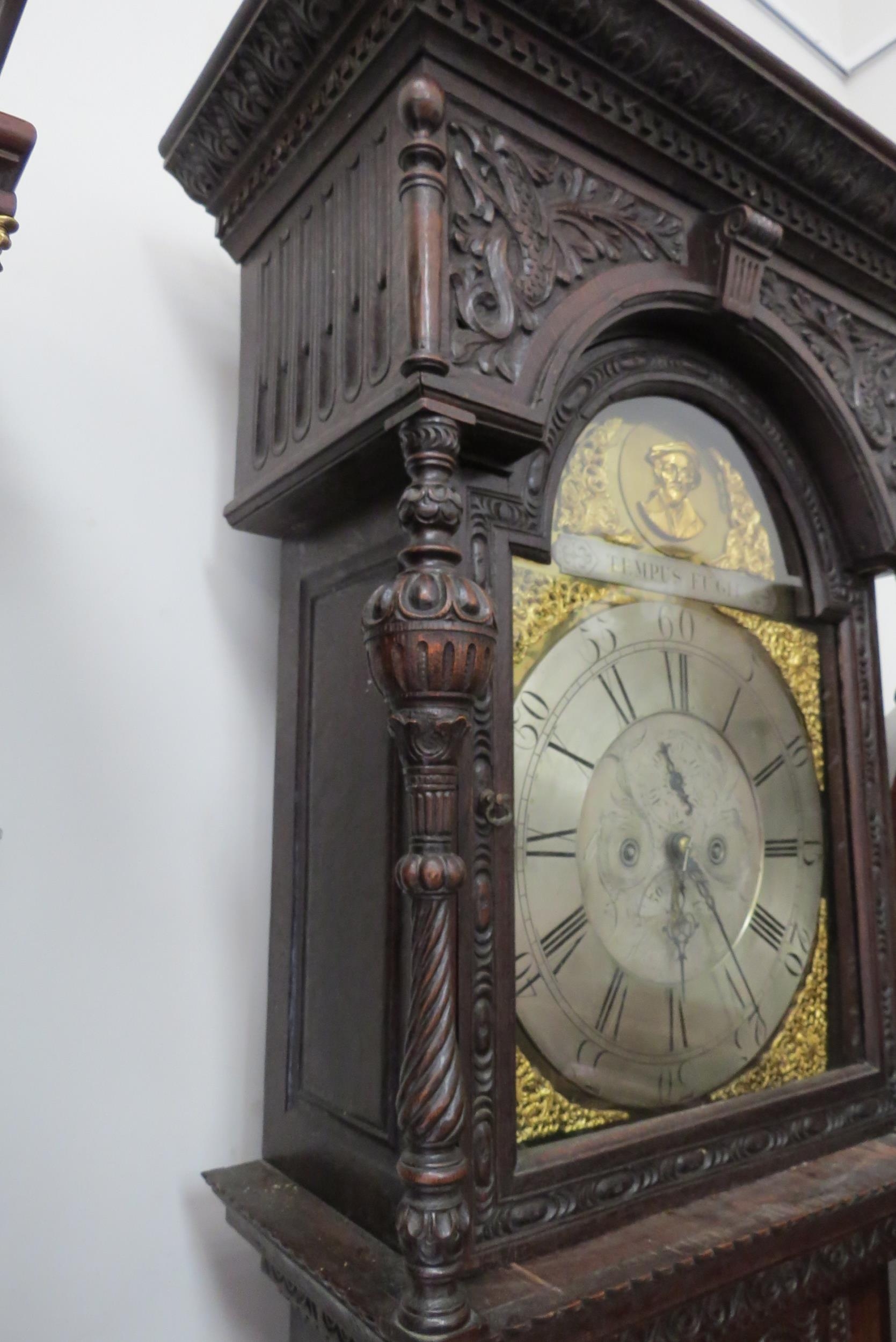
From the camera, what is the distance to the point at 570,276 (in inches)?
33.7

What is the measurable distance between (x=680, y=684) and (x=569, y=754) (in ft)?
0.57

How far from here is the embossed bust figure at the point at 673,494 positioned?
3.41ft

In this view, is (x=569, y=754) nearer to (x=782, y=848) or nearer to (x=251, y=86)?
(x=782, y=848)

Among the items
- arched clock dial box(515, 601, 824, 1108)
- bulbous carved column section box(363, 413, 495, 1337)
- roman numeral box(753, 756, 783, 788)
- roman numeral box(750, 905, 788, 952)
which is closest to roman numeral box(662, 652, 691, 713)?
arched clock dial box(515, 601, 824, 1108)

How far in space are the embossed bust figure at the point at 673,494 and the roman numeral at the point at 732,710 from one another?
0.17 metres

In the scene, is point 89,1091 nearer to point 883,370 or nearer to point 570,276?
point 570,276

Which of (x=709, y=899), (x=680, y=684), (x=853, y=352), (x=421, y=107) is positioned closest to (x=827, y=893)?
(x=709, y=899)

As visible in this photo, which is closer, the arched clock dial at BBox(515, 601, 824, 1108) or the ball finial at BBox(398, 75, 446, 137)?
→ the ball finial at BBox(398, 75, 446, 137)

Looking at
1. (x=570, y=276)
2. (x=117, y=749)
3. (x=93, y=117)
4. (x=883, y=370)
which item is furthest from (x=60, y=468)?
(x=883, y=370)

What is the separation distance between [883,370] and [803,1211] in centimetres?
88

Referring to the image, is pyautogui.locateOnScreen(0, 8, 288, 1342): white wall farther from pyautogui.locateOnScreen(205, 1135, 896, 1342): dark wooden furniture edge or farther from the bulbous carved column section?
the bulbous carved column section

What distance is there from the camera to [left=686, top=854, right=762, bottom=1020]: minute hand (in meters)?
0.98

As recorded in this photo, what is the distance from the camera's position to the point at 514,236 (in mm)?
819

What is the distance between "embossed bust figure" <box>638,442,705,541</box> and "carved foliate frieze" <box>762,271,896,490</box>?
0.57ft
